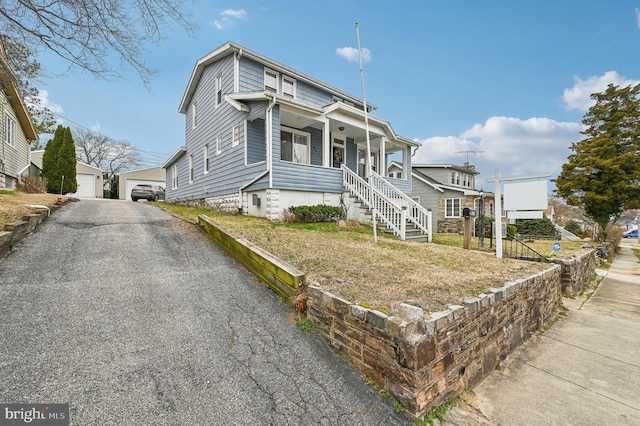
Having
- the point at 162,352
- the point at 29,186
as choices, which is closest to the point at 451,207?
the point at 162,352

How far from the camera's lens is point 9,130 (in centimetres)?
1336

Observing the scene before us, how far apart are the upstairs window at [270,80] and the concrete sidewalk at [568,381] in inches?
505

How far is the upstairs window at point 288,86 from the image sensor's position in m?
13.3

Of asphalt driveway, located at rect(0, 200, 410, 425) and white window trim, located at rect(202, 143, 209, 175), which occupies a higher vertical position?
white window trim, located at rect(202, 143, 209, 175)

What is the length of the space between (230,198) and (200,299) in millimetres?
8580

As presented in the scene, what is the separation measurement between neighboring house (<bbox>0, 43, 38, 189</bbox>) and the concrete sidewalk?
16628mm

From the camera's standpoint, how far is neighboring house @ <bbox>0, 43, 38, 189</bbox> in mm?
12281

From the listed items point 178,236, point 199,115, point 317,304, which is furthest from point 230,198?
point 317,304

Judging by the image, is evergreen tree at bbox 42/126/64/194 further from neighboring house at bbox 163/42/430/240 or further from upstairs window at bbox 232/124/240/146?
upstairs window at bbox 232/124/240/146

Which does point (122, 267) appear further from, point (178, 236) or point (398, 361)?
point (398, 361)

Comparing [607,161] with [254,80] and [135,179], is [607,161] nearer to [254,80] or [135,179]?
[254,80]

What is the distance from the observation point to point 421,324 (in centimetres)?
239

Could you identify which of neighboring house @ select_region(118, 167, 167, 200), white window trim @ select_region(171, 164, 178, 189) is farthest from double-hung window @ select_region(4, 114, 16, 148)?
neighboring house @ select_region(118, 167, 167, 200)

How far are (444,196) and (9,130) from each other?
84.2 feet
